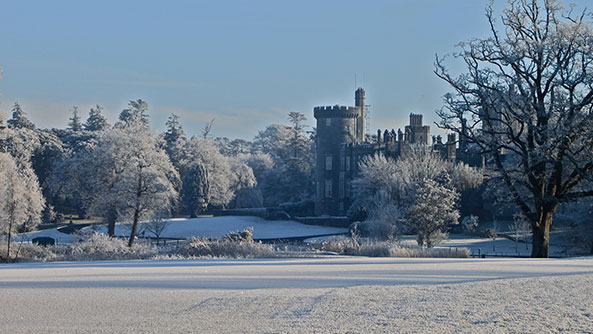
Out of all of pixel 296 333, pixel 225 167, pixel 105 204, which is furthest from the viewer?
pixel 225 167

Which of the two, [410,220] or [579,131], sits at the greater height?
[579,131]

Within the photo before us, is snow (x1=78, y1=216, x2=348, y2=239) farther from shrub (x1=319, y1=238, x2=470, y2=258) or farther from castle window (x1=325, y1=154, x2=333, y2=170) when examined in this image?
shrub (x1=319, y1=238, x2=470, y2=258)

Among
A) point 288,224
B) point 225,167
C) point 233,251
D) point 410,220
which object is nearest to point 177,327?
point 233,251

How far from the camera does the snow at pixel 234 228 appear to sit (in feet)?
172

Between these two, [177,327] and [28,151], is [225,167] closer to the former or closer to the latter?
[28,151]

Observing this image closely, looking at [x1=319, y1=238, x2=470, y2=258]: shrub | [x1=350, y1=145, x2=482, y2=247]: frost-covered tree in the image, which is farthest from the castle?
[x1=319, y1=238, x2=470, y2=258]: shrub

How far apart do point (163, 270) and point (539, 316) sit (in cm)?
750

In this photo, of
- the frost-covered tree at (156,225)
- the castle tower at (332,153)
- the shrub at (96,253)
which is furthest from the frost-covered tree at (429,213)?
the castle tower at (332,153)

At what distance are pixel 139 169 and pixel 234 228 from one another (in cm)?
1831

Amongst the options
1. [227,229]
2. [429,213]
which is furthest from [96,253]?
[227,229]

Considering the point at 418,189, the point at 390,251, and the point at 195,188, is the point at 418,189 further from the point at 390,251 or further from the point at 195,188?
the point at 195,188

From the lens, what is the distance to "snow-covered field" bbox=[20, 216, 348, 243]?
169ft

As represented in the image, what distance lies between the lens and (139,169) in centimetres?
3844

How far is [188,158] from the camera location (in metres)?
69.4
